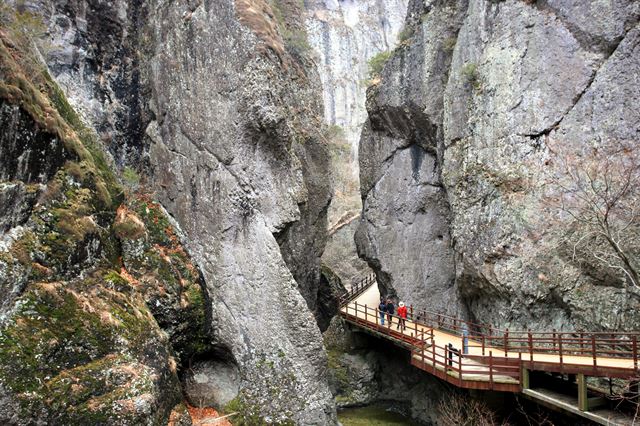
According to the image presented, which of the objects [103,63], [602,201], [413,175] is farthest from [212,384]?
[413,175]

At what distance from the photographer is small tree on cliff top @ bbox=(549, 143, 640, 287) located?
13.0 metres

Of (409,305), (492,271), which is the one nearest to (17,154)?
(492,271)

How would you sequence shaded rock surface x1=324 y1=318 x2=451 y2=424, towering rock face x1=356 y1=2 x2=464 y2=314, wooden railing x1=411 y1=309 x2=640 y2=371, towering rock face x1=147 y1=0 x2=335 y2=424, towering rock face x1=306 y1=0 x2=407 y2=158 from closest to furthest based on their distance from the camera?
wooden railing x1=411 y1=309 x2=640 y2=371 → towering rock face x1=147 y1=0 x2=335 y2=424 → shaded rock surface x1=324 y1=318 x2=451 y2=424 → towering rock face x1=356 y1=2 x2=464 y2=314 → towering rock face x1=306 y1=0 x2=407 y2=158

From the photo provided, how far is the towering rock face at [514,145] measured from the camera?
1425 centimetres

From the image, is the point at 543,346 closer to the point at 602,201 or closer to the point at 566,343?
the point at 566,343

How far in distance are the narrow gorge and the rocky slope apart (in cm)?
6

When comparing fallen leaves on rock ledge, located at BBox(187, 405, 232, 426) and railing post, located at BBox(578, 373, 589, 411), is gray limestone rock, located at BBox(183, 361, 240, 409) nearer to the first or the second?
fallen leaves on rock ledge, located at BBox(187, 405, 232, 426)

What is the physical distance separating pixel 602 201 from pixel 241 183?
11.4 metres

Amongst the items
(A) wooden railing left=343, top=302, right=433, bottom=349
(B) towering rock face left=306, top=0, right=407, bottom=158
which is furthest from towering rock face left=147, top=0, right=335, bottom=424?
(B) towering rock face left=306, top=0, right=407, bottom=158

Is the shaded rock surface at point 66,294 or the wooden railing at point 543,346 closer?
the shaded rock surface at point 66,294

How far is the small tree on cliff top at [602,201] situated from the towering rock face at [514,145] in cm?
9

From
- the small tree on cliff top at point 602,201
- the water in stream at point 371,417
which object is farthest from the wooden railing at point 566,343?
the water in stream at point 371,417

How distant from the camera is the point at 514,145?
54.2 feet

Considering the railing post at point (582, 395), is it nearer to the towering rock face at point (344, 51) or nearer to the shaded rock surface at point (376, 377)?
the shaded rock surface at point (376, 377)
